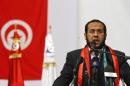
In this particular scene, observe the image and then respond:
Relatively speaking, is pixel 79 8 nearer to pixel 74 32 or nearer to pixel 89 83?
pixel 74 32

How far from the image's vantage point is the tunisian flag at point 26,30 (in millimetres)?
4680

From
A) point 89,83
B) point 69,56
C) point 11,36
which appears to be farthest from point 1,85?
point 89,83

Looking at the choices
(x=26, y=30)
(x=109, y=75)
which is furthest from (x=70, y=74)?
(x=26, y=30)

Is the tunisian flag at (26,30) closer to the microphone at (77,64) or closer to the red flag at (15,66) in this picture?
the red flag at (15,66)

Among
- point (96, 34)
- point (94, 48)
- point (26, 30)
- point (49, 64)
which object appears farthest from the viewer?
point (26, 30)

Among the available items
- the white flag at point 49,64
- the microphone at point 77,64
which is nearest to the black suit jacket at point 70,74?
the microphone at point 77,64

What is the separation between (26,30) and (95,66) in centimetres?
300

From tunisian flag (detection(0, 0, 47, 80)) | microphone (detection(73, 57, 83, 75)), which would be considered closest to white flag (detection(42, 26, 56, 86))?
tunisian flag (detection(0, 0, 47, 80))

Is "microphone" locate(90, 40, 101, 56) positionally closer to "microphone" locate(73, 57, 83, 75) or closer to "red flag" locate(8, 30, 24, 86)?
"microphone" locate(73, 57, 83, 75)

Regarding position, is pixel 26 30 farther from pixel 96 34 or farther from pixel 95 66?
pixel 95 66

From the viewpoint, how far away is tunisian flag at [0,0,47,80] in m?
4.68

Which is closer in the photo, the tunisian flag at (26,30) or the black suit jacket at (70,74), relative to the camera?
the black suit jacket at (70,74)

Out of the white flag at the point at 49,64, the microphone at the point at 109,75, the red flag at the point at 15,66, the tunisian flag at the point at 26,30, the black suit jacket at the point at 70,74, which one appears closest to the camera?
the microphone at the point at 109,75

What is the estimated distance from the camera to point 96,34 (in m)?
2.01
